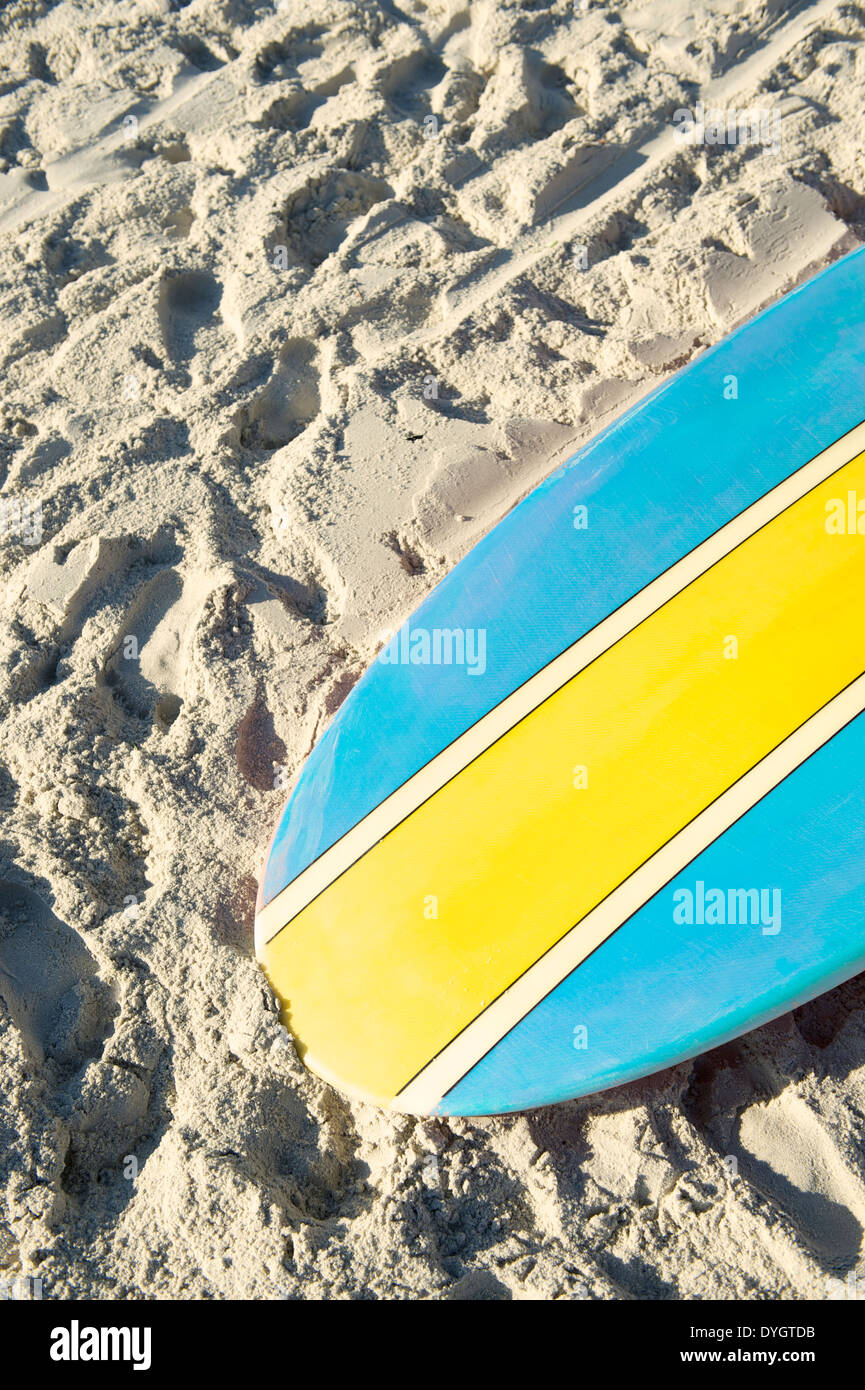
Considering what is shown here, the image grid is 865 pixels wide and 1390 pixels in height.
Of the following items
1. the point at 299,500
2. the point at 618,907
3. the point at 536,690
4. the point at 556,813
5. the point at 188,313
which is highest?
the point at 188,313

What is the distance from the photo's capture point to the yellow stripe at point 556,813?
1806mm

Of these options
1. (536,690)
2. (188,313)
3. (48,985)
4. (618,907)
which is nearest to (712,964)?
(618,907)

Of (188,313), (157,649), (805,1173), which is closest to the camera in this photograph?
(805,1173)

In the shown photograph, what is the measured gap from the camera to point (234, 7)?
3242mm

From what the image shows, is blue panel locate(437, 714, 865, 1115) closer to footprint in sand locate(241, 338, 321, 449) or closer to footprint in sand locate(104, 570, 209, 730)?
footprint in sand locate(104, 570, 209, 730)

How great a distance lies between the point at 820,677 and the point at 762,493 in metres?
0.41

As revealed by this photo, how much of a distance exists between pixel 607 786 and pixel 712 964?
0.34 m

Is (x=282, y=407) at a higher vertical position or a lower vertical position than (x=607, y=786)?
higher

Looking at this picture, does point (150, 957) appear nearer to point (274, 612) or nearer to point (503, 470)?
point (274, 612)

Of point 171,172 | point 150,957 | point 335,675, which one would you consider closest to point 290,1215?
point 150,957

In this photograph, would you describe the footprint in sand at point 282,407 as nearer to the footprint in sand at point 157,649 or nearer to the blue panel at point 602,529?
the footprint in sand at point 157,649

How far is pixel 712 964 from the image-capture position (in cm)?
177

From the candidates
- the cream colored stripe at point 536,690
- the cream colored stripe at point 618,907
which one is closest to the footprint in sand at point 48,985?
the cream colored stripe at point 536,690

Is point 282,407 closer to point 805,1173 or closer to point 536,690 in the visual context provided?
point 536,690
